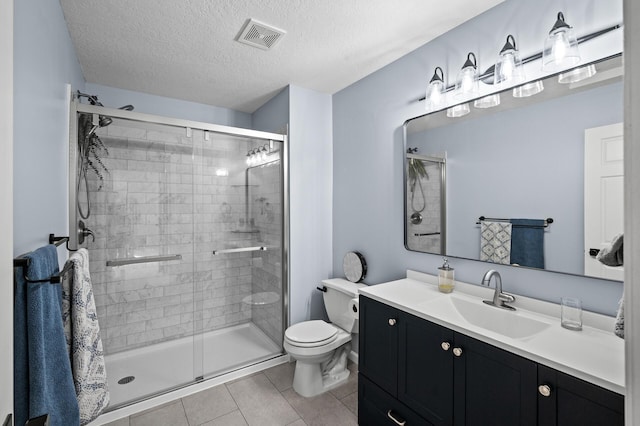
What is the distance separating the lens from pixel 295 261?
272cm

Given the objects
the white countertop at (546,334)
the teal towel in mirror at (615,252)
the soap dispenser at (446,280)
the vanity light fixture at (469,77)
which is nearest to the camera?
the teal towel in mirror at (615,252)

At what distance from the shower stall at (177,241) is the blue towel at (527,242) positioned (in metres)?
1.76

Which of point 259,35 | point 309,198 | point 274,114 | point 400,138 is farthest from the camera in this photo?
point 274,114

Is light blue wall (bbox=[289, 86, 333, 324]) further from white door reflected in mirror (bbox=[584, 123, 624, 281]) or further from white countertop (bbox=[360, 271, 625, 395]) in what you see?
white door reflected in mirror (bbox=[584, 123, 624, 281])

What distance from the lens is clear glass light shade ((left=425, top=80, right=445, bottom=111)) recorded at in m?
1.84

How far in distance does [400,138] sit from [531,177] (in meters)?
0.93

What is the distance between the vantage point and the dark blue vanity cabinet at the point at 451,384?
977 millimetres

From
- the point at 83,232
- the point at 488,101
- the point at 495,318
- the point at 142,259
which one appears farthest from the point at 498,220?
the point at 83,232

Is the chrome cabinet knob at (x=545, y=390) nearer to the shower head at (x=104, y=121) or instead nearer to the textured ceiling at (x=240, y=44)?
the textured ceiling at (x=240, y=44)

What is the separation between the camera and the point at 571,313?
1291mm

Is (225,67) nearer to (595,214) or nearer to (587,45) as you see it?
(587,45)

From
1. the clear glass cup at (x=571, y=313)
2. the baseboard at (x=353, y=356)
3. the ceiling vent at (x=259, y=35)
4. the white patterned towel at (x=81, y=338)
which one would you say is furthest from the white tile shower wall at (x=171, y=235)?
the clear glass cup at (x=571, y=313)

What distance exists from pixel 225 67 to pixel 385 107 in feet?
4.29

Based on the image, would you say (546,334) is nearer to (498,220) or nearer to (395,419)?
(498,220)
